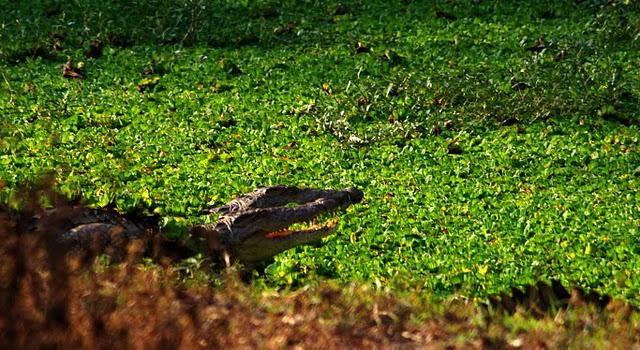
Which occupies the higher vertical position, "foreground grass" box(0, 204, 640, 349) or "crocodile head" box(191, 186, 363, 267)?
"foreground grass" box(0, 204, 640, 349)

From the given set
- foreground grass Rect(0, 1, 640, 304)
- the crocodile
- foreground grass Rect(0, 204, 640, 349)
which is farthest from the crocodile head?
foreground grass Rect(0, 204, 640, 349)

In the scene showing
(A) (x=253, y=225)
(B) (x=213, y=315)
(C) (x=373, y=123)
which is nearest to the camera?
(B) (x=213, y=315)

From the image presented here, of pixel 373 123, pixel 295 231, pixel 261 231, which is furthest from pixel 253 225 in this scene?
pixel 373 123

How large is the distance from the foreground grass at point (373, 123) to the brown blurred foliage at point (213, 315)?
1.16 m

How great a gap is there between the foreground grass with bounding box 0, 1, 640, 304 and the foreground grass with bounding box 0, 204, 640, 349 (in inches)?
43.1

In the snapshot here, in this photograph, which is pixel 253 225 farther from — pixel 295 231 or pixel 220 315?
pixel 220 315

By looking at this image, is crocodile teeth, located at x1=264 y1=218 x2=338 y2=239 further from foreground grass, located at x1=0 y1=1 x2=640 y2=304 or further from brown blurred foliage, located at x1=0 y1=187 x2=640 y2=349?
brown blurred foliage, located at x1=0 y1=187 x2=640 y2=349

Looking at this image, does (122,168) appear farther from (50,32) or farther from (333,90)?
(50,32)

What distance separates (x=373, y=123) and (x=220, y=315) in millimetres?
5118

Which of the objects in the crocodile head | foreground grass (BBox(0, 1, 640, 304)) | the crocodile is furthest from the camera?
foreground grass (BBox(0, 1, 640, 304))

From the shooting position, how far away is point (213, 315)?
4246 mm

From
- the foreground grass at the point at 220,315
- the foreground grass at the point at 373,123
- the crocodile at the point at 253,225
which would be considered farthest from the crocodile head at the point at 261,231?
the foreground grass at the point at 220,315

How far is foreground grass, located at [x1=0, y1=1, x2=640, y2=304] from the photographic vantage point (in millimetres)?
7031

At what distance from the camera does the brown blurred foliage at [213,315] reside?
372 cm
